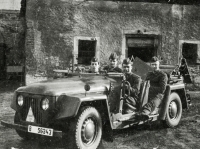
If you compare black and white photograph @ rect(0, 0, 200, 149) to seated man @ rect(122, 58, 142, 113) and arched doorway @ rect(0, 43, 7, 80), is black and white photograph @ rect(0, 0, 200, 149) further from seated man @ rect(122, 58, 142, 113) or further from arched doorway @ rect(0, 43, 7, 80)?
arched doorway @ rect(0, 43, 7, 80)

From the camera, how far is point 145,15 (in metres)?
12.1

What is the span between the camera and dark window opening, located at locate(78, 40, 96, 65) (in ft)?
39.0

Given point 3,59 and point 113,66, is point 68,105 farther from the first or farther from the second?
point 3,59

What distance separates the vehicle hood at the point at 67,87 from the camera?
4.41 metres

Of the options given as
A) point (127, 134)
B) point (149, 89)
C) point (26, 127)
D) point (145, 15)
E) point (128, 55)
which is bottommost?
point (127, 134)

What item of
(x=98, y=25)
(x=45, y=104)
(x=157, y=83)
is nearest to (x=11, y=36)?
(x=98, y=25)

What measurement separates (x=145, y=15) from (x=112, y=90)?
7.70 meters

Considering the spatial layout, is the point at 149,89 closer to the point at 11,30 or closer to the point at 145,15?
the point at 145,15

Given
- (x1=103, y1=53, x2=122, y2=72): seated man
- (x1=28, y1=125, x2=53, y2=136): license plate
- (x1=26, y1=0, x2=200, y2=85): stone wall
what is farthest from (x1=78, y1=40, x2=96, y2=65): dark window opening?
(x1=28, y1=125, x2=53, y2=136): license plate

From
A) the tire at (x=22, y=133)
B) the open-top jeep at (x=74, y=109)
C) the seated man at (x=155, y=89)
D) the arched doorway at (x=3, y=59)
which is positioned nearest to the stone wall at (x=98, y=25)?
the seated man at (x=155, y=89)

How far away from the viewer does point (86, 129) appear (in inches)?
174

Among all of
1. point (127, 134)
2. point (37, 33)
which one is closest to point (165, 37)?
point (37, 33)

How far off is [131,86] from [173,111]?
1.47m

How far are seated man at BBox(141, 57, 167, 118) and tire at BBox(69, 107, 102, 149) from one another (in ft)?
4.16
